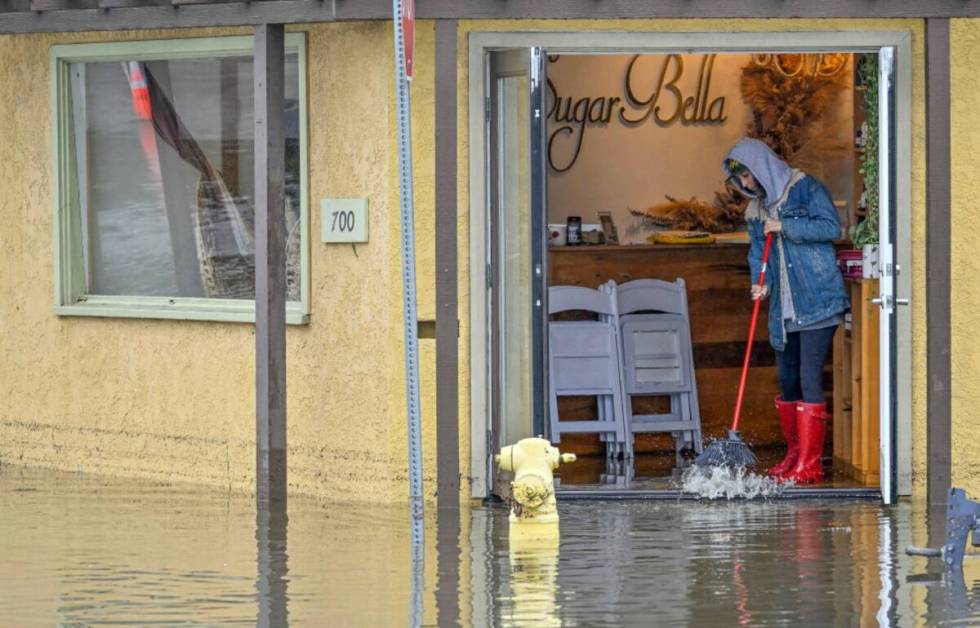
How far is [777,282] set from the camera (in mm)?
11688

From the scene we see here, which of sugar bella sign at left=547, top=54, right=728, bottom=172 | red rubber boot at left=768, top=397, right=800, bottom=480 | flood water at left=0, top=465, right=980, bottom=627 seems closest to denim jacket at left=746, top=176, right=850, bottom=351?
red rubber boot at left=768, top=397, right=800, bottom=480

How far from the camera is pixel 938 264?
422 inches

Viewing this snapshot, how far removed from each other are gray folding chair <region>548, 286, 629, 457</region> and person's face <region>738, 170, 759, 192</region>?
1479 millimetres

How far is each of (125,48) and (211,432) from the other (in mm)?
2220

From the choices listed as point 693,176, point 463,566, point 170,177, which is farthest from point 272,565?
point 693,176

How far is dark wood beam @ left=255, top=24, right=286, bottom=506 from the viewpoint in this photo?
1070 centimetres

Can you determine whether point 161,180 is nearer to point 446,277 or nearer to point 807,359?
point 446,277

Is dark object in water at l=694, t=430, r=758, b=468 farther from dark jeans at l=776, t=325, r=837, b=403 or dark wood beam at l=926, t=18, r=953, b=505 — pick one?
dark wood beam at l=926, t=18, r=953, b=505

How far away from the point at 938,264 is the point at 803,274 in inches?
38.3

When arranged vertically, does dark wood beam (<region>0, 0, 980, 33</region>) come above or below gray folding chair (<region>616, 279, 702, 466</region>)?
above

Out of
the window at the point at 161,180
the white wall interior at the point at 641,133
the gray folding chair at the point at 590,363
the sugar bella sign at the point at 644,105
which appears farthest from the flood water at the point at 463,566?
the sugar bella sign at the point at 644,105

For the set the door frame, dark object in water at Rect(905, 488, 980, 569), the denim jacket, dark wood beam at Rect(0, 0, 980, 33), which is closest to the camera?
dark object in water at Rect(905, 488, 980, 569)

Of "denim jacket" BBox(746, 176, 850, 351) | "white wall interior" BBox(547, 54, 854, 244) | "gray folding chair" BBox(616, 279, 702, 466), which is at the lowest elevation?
"gray folding chair" BBox(616, 279, 702, 466)

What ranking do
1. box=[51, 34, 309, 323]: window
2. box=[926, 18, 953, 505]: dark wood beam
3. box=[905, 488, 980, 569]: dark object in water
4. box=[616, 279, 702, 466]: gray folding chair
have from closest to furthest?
box=[905, 488, 980, 569]: dark object in water → box=[926, 18, 953, 505]: dark wood beam → box=[51, 34, 309, 323]: window → box=[616, 279, 702, 466]: gray folding chair
